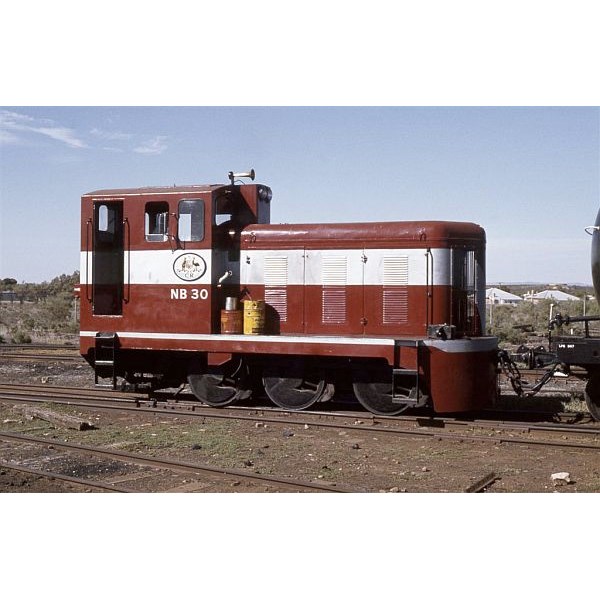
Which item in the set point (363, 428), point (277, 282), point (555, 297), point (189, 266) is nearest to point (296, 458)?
point (363, 428)

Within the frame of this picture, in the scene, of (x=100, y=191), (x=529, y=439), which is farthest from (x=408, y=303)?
(x=100, y=191)

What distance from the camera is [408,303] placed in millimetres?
10578

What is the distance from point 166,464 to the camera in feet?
25.9

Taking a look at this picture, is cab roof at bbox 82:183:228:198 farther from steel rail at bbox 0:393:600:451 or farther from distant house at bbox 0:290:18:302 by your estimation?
distant house at bbox 0:290:18:302

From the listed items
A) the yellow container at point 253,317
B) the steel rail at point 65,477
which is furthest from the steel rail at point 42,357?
the steel rail at point 65,477

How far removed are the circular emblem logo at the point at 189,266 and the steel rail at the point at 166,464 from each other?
354cm

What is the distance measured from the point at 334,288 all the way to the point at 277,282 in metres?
0.99

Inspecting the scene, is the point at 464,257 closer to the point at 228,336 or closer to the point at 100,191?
the point at 228,336

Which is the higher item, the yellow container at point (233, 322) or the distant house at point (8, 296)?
the distant house at point (8, 296)

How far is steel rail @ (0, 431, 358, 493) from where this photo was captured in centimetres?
691

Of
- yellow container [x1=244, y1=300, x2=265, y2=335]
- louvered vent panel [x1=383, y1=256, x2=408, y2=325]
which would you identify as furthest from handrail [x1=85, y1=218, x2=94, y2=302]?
louvered vent panel [x1=383, y1=256, x2=408, y2=325]

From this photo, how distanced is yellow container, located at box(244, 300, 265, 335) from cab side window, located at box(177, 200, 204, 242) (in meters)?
1.38

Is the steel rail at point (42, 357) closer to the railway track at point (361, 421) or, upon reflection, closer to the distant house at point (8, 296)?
the railway track at point (361, 421)

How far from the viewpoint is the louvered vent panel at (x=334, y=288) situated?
11.0m
